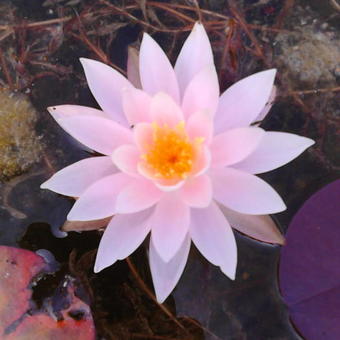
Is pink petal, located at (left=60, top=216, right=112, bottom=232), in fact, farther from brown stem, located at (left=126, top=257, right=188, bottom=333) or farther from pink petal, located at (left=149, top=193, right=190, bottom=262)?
pink petal, located at (left=149, top=193, right=190, bottom=262)

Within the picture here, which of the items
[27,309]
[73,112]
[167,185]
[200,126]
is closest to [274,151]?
[200,126]

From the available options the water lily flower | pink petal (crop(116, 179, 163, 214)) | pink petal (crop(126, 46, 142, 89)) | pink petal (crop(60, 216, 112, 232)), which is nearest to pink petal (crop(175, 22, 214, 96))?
the water lily flower

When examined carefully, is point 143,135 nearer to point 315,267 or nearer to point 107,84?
point 107,84

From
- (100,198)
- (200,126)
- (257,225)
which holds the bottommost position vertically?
(257,225)

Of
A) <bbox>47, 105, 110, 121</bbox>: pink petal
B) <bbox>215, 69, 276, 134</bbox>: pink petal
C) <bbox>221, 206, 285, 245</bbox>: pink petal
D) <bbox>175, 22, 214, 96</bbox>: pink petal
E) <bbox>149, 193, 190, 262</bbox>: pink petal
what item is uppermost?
<bbox>175, 22, 214, 96</bbox>: pink petal

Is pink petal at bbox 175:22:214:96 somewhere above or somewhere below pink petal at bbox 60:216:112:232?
above

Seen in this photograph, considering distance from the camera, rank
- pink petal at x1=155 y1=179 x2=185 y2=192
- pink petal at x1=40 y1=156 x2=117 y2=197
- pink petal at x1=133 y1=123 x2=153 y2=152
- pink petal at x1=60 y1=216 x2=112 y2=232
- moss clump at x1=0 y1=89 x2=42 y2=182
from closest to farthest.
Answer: pink petal at x1=155 y1=179 x2=185 y2=192, pink petal at x1=133 y1=123 x2=153 y2=152, pink petal at x1=40 y1=156 x2=117 y2=197, pink petal at x1=60 y1=216 x2=112 y2=232, moss clump at x1=0 y1=89 x2=42 y2=182
